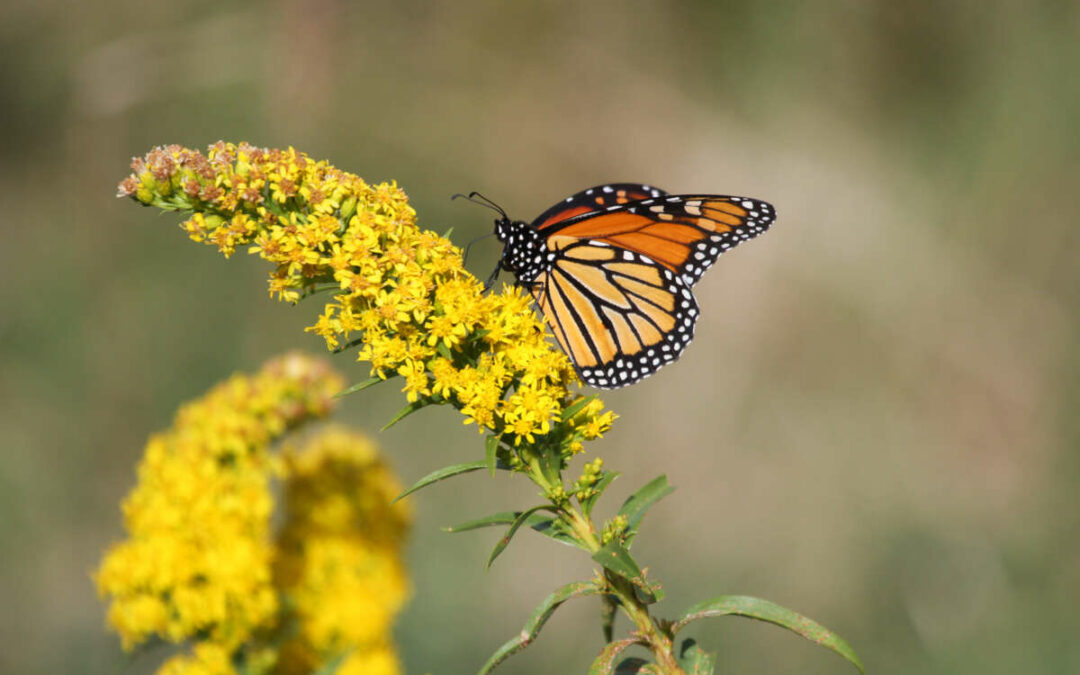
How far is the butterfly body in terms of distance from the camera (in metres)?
4.09

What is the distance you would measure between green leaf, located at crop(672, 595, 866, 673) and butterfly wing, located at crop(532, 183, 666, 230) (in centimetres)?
216

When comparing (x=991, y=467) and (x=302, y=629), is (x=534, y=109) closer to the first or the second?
(x=991, y=467)

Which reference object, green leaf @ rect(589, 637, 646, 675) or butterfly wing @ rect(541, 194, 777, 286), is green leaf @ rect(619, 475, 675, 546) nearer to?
green leaf @ rect(589, 637, 646, 675)

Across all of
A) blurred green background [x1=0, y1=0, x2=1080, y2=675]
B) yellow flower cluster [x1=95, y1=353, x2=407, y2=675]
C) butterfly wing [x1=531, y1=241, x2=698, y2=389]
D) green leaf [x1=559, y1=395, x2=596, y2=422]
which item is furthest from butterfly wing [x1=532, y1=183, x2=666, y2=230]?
blurred green background [x1=0, y1=0, x2=1080, y2=675]

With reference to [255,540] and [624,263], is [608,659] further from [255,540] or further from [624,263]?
[624,263]

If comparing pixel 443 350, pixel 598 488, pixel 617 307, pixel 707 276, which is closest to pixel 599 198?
pixel 617 307

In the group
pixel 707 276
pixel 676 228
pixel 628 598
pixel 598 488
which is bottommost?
pixel 628 598

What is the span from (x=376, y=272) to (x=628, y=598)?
1374 millimetres

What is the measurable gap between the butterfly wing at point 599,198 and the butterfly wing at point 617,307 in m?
0.20

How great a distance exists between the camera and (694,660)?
2.67 metres

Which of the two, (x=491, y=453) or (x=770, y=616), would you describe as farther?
(x=491, y=453)

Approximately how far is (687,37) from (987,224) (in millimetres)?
4581

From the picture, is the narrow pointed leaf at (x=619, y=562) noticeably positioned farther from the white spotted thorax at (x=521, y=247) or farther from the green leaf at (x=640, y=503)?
the white spotted thorax at (x=521, y=247)

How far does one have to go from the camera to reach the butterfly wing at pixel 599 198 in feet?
13.9
